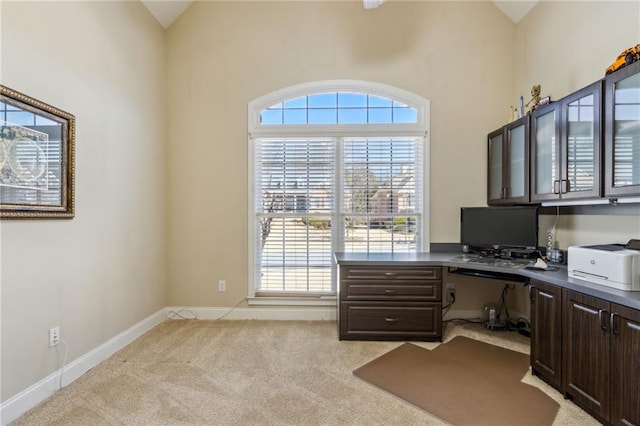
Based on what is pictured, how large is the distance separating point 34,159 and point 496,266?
3.55m

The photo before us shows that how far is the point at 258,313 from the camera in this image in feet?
11.7

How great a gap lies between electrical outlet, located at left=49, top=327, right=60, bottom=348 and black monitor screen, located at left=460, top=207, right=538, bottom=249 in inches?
144

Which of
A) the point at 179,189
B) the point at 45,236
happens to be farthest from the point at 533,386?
the point at 179,189

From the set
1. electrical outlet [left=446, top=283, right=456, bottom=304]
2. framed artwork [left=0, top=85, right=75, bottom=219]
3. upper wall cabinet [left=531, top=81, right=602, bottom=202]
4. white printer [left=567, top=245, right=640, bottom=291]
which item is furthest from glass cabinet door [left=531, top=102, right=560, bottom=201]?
framed artwork [left=0, top=85, right=75, bottom=219]

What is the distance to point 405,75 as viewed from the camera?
3.48 meters

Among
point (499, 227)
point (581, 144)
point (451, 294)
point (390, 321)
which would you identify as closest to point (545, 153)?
point (581, 144)

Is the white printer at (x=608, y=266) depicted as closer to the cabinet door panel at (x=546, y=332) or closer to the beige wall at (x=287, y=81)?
the cabinet door panel at (x=546, y=332)

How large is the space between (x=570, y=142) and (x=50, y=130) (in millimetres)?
3706

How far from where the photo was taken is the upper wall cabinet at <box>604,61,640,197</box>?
1799 mm

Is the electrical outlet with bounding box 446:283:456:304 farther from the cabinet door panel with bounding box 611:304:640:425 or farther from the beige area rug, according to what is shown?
the cabinet door panel with bounding box 611:304:640:425

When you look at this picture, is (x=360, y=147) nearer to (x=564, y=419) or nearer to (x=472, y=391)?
(x=472, y=391)

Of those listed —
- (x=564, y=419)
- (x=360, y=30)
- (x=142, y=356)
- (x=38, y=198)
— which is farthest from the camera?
(x=360, y=30)

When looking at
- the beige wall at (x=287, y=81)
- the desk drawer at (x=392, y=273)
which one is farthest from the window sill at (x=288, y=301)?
the desk drawer at (x=392, y=273)

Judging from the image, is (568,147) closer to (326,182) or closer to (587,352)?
(587,352)
